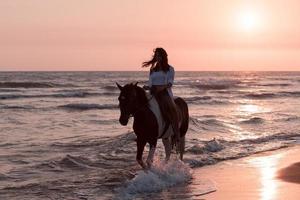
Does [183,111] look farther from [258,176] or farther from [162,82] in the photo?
[258,176]

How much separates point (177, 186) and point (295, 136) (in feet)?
30.3

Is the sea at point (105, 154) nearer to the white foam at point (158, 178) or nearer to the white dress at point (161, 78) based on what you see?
the white foam at point (158, 178)

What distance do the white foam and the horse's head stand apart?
112 cm

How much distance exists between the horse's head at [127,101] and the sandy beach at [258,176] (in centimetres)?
188

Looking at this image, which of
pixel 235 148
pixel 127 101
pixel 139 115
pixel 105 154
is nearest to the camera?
pixel 127 101

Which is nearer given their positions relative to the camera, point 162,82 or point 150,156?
point 150,156

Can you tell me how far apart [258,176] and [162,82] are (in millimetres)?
2647

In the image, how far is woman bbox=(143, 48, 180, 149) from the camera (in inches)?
406

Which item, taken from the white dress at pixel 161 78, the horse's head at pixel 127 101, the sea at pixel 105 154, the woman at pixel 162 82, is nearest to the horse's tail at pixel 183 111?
the sea at pixel 105 154

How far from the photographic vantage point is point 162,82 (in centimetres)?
1039

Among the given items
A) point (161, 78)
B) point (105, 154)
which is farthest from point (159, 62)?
point (105, 154)

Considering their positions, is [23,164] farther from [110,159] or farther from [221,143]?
[221,143]

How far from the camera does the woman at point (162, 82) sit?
33.8ft

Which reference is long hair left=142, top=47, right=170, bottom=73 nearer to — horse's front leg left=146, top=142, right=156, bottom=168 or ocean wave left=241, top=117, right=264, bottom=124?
horse's front leg left=146, top=142, right=156, bottom=168
